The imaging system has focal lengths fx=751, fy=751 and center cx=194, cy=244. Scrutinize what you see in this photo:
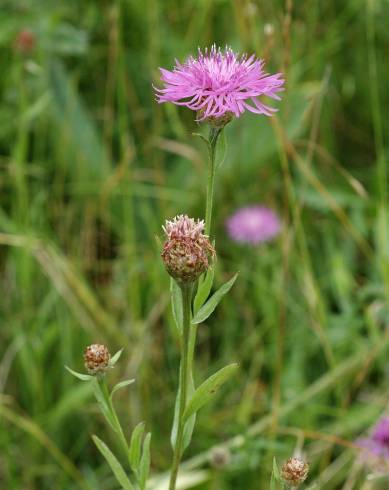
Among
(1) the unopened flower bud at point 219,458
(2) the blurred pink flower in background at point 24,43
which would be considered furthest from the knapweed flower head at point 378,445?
(2) the blurred pink flower in background at point 24,43

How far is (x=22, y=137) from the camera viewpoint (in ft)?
5.67

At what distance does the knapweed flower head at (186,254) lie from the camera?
764mm

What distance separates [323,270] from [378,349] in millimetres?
444

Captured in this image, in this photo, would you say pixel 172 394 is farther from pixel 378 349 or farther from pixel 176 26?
pixel 176 26

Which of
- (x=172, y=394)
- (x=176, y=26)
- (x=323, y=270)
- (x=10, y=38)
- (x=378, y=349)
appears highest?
(x=176, y=26)

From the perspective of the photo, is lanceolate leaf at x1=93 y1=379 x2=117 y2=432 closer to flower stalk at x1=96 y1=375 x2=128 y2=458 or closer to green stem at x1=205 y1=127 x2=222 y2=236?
flower stalk at x1=96 y1=375 x2=128 y2=458

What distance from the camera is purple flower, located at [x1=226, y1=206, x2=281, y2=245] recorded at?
80.2 inches

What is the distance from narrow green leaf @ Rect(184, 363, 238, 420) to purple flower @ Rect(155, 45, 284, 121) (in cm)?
27

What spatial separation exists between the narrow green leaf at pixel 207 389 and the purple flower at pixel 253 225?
1.20 meters

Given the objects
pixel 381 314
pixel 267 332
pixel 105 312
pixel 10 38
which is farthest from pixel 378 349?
pixel 10 38

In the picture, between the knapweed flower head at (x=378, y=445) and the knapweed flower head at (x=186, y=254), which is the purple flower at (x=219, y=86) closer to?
the knapweed flower head at (x=186, y=254)

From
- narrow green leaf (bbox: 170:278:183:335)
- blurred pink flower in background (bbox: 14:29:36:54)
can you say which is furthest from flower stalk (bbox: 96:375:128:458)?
blurred pink flower in background (bbox: 14:29:36:54)

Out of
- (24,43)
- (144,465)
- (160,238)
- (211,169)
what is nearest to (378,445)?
(160,238)

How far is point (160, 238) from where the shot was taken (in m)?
1.65
